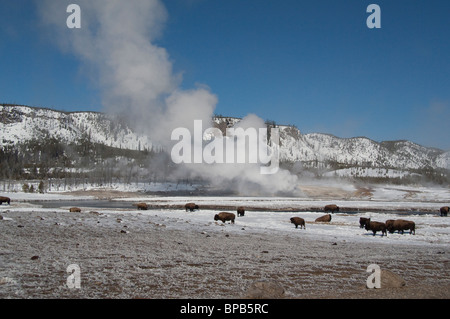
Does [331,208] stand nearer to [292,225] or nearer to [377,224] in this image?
[292,225]

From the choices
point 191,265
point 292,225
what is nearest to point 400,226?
point 292,225

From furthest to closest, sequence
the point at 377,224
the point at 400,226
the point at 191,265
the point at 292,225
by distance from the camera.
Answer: the point at 292,225 < the point at 400,226 < the point at 377,224 < the point at 191,265

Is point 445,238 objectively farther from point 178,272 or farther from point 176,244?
point 178,272

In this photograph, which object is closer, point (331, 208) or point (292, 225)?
point (292, 225)

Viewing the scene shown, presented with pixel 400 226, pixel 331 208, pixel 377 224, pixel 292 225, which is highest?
pixel 377 224

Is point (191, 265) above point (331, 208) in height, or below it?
above

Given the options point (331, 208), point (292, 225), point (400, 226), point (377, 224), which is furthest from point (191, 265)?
point (331, 208)

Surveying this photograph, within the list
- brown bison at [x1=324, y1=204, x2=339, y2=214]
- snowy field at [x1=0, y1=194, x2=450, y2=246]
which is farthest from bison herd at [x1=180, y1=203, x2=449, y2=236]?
brown bison at [x1=324, y1=204, x2=339, y2=214]

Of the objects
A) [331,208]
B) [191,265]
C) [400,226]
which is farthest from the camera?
[331,208]

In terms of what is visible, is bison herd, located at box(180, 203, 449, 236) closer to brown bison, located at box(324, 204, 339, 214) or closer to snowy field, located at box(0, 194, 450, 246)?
snowy field, located at box(0, 194, 450, 246)

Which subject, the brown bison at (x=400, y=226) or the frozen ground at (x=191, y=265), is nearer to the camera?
the frozen ground at (x=191, y=265)

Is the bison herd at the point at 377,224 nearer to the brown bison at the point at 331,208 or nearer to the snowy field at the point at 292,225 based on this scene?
the snowy field at the point at 292,225

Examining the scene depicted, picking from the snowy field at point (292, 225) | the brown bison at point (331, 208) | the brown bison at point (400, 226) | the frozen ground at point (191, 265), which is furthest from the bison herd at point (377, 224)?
the brown bison at point (331, 208)
